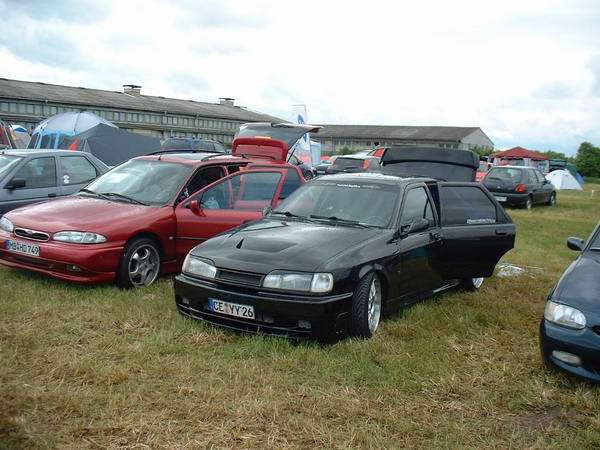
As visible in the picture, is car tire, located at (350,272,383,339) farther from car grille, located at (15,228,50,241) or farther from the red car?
car grille, located at (15,228,50,241)

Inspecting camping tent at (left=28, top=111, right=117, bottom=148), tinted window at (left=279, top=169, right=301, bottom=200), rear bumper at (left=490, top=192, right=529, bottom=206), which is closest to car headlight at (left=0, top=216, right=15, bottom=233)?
tinted window at (left=279, top=169, right=301, bottom=200)

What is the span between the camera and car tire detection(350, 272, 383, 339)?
5.04m

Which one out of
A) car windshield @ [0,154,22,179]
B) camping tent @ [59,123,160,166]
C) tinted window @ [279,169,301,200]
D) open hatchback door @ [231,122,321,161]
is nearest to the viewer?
tinted window @ [279,169,301,200]

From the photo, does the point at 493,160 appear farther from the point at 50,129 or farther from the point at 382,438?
the point at 382,438

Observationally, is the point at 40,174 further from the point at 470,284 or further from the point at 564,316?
the point at 564,316

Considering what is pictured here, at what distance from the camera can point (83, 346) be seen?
4.90 m

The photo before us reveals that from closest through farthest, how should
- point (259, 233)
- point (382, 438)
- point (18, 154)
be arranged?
point (382, 438) → point (259, 233) → point (18, 154)

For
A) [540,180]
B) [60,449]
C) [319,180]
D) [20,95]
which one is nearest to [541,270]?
[319,180]

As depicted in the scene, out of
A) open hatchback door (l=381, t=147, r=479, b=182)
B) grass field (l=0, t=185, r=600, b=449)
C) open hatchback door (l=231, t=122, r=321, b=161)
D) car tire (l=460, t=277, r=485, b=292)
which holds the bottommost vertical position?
grass field (l=0, t=185, r=600, b=449)

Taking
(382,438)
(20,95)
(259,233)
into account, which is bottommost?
(382,438)

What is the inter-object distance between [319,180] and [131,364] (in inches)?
118

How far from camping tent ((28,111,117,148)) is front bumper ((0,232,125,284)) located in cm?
1413

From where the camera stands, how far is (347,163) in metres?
21.9

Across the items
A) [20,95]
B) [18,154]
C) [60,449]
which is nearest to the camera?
[60,449]
